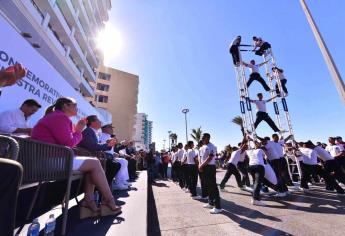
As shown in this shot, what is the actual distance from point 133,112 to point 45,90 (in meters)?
45.7

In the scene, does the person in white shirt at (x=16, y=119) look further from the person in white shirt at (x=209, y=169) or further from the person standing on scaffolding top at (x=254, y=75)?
the person standing on scaffolding top at (x=254, y=75)

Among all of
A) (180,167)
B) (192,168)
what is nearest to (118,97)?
(180,167)

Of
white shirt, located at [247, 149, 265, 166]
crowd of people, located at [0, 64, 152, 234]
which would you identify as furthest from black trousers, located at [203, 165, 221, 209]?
crowd of people, located at [0, 64, 152, 234]

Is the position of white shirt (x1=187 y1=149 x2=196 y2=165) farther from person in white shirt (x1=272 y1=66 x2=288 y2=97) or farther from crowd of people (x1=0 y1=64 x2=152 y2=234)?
person in white shirt (x1=272 y1=66 x2=288 y2=97)

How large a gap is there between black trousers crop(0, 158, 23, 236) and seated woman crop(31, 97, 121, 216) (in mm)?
1495

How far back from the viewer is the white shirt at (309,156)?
7.66 meters

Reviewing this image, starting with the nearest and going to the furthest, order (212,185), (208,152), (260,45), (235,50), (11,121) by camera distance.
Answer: (11,121) → (212,185) → (208,152) → (235,50) → (260,45)

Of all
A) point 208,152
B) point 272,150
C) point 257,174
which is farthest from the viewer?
point 272,150

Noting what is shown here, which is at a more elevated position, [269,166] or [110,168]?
[269,166]

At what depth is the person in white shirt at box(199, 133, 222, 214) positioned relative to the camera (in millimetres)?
5114

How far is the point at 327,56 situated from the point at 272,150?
3.52 m

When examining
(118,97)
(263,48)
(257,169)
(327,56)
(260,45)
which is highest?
(118,97)

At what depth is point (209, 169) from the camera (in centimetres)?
545

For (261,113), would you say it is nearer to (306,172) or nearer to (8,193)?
(306,172)
